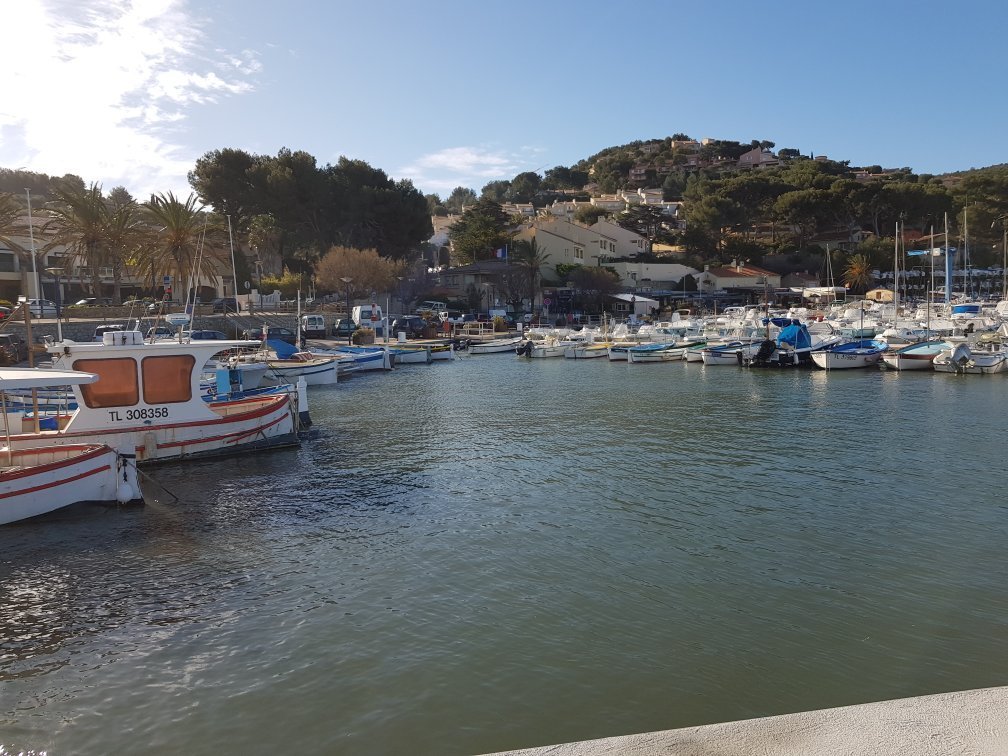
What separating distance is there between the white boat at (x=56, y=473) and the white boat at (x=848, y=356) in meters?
38.1

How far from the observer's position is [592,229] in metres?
92.0

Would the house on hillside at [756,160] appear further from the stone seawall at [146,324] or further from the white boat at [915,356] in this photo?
the stone seawall at [146,324]

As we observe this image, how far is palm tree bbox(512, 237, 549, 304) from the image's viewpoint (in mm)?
78500

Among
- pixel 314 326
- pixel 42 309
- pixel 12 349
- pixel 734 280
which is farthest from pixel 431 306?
pixel 12 349

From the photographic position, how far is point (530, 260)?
78438mm

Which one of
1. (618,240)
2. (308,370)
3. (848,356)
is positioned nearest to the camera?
(308,370)

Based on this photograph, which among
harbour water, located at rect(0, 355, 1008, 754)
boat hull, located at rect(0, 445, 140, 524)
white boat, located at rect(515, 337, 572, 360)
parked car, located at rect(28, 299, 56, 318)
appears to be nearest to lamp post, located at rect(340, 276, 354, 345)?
white boat, located at rect(515, 337, 572, 360)

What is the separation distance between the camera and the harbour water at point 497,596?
26.5 ft

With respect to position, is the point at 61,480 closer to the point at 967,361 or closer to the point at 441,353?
the point at 441,353

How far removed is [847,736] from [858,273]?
9014 centimetres

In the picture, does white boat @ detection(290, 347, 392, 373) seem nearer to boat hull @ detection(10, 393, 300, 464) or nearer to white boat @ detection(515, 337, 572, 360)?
white boat @ detection(515, 337, 572, 360)

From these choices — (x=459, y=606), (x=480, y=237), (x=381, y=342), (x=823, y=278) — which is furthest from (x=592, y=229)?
(x=459, y=606)

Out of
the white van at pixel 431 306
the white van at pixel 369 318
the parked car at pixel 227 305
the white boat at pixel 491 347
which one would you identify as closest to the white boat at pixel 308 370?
the white boat at pixel 491 347

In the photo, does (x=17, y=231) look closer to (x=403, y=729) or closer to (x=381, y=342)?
(x=381, y=342)
